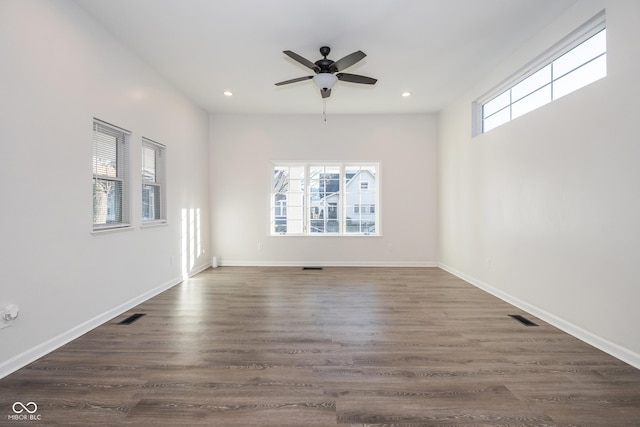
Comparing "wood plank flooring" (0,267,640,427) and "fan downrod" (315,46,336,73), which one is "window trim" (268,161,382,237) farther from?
"fan downrod" (315,46,336,73)

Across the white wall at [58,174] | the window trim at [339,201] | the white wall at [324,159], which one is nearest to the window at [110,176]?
the white wall at [58,174]

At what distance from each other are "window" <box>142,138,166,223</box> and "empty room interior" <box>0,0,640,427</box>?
0.03 meters

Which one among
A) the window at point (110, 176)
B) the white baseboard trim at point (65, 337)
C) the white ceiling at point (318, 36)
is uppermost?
the white ceiling at point (318, 36)

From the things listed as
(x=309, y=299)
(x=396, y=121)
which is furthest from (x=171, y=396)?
(x=396, y=121)

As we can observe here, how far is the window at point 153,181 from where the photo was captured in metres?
3.78

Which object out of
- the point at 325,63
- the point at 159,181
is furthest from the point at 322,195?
the point at 325,63

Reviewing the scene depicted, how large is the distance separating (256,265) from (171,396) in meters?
3.94

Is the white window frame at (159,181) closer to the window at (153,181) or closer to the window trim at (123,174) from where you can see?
the window at (153,181)

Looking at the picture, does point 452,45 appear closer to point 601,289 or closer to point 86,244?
point 601,289

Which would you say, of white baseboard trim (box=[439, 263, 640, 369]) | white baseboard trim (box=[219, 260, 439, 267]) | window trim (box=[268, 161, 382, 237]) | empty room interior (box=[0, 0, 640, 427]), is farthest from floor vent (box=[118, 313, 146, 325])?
white baseboard trim (box=[439, 263, 640, 369])

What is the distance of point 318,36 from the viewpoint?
303cm

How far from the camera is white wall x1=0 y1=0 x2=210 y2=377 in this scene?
2020 millimetres

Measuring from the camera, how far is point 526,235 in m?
3.21

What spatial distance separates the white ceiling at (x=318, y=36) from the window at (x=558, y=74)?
0.32 m
